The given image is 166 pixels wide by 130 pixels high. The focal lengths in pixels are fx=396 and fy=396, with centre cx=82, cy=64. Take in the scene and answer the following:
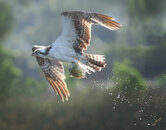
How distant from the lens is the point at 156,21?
393 inches

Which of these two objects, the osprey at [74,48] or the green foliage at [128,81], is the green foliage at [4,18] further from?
the osprey at [74,48]

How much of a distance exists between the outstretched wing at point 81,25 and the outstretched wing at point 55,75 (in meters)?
0.57

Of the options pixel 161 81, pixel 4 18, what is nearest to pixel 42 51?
pixel 161 81

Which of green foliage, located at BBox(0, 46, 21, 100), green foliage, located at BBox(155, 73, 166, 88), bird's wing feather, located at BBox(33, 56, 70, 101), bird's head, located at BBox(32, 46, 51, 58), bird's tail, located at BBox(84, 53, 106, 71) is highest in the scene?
bird's head, located at BBox(32, 46, 51, 58)

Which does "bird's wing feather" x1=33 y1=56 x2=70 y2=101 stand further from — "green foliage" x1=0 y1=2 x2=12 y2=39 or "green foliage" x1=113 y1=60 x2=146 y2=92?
"green foliage" x1=0 y1=2 x2=12 y2=39

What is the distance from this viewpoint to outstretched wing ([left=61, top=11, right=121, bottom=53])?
15.1ft

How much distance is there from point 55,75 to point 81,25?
3.24ft

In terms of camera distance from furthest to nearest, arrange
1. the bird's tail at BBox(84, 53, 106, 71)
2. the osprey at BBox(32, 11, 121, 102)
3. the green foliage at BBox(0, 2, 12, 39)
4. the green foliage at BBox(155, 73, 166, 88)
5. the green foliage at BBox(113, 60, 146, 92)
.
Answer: the green foliage at BBox(0, 2, 12, 39)
the green foliage at BBox(113, 60, 146, 92)
the green foliage at BBox(155, 73, 166, 88)
the bird's tail at BBox(84, 53, 106, 71)
the osprey at BBox(32, 11, 121, 102)

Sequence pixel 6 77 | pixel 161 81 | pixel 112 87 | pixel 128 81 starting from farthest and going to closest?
pixel 6 77, pixel 112 87, pixel 128 81, pixel 161 81

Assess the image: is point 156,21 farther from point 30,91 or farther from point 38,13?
point 38,13

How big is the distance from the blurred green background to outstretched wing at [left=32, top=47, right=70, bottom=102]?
683 millimetres

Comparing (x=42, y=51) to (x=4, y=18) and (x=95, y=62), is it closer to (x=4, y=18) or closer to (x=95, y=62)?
(x=95, y=62)

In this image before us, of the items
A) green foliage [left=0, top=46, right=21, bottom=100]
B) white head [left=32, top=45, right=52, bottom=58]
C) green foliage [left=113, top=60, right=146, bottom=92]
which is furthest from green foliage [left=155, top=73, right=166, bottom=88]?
green foliage [left=0, top=46, right=21, bottom=100]

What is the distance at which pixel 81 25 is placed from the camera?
4.87 meters
